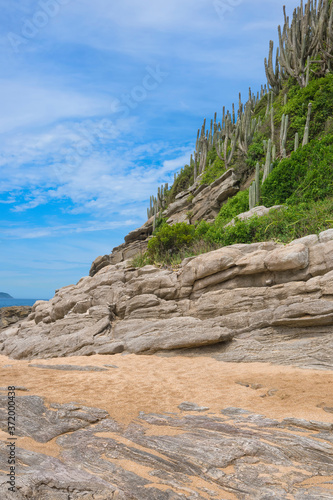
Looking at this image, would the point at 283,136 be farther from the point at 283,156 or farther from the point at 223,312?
the point at 223,312

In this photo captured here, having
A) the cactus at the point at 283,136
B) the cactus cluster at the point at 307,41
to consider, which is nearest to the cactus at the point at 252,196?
the cactus at the point at 283,136

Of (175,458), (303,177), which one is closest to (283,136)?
(303,177)

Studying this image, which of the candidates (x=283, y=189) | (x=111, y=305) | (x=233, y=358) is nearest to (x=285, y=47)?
(x=283, y=189)

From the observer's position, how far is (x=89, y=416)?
611 centimetres

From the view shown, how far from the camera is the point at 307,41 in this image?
2798 centimetres

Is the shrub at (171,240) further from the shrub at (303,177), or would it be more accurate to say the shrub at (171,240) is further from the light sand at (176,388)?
the light sand at (176,388)

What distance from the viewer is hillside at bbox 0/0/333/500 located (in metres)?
4.36

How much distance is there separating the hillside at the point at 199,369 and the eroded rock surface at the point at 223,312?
0.05 metres

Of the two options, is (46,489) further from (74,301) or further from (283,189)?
(283,189)

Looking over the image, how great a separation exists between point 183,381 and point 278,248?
6.08 m

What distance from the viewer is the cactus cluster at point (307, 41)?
85.9 feet

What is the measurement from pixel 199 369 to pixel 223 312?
2947 mm

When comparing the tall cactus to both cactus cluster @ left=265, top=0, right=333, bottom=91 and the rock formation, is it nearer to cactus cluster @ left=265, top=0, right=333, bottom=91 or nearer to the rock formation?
cactus cluster @ left=265, top=0, right=333, bottom=91

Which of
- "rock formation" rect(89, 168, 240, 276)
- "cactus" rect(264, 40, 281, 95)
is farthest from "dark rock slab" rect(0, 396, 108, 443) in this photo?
"cactus" rect(264, 40, 281, 95)
